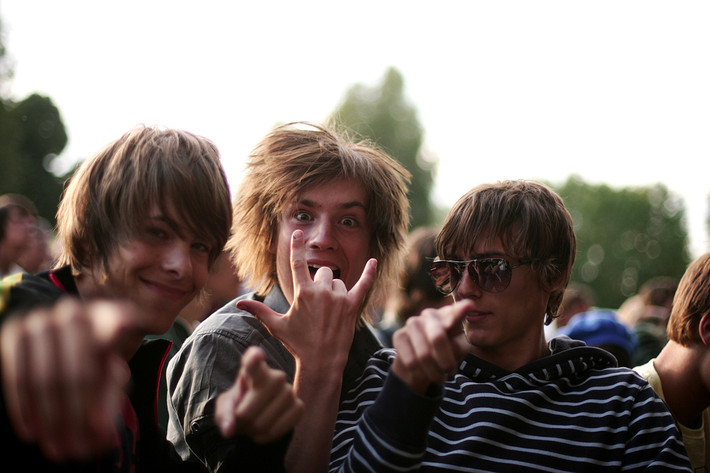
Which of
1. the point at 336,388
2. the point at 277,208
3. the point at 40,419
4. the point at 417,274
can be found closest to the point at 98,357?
the point at 40,419

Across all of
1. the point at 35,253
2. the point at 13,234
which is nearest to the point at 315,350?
the point at 13,234

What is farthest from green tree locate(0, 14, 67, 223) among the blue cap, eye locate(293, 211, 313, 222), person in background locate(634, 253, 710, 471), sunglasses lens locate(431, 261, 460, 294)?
person in background locate(634, 253, 710, 471)

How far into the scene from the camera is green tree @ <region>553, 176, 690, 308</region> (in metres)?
51.9

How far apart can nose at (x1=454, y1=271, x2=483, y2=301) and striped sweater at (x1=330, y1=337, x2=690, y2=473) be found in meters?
0.31

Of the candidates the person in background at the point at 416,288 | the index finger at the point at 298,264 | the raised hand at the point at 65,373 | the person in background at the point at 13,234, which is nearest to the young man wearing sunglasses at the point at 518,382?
the index finger at the point at 298,264

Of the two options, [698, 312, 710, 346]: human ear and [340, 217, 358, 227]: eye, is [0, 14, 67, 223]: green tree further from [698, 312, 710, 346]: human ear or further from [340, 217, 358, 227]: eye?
[698, 312, 710, 346]: human ear

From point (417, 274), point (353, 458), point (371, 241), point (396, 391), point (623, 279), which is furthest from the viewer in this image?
point (623, 279)

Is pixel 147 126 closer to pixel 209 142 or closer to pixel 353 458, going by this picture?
pixel 209 142

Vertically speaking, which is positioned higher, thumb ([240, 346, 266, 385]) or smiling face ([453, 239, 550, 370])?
thumb ([240, 346, 266, 385])

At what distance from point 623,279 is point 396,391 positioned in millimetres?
57226

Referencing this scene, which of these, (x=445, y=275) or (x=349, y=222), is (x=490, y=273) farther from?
(x=349, y=222)

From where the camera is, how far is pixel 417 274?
4609 mm

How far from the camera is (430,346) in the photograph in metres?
1.50

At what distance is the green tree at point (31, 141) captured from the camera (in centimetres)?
2273
